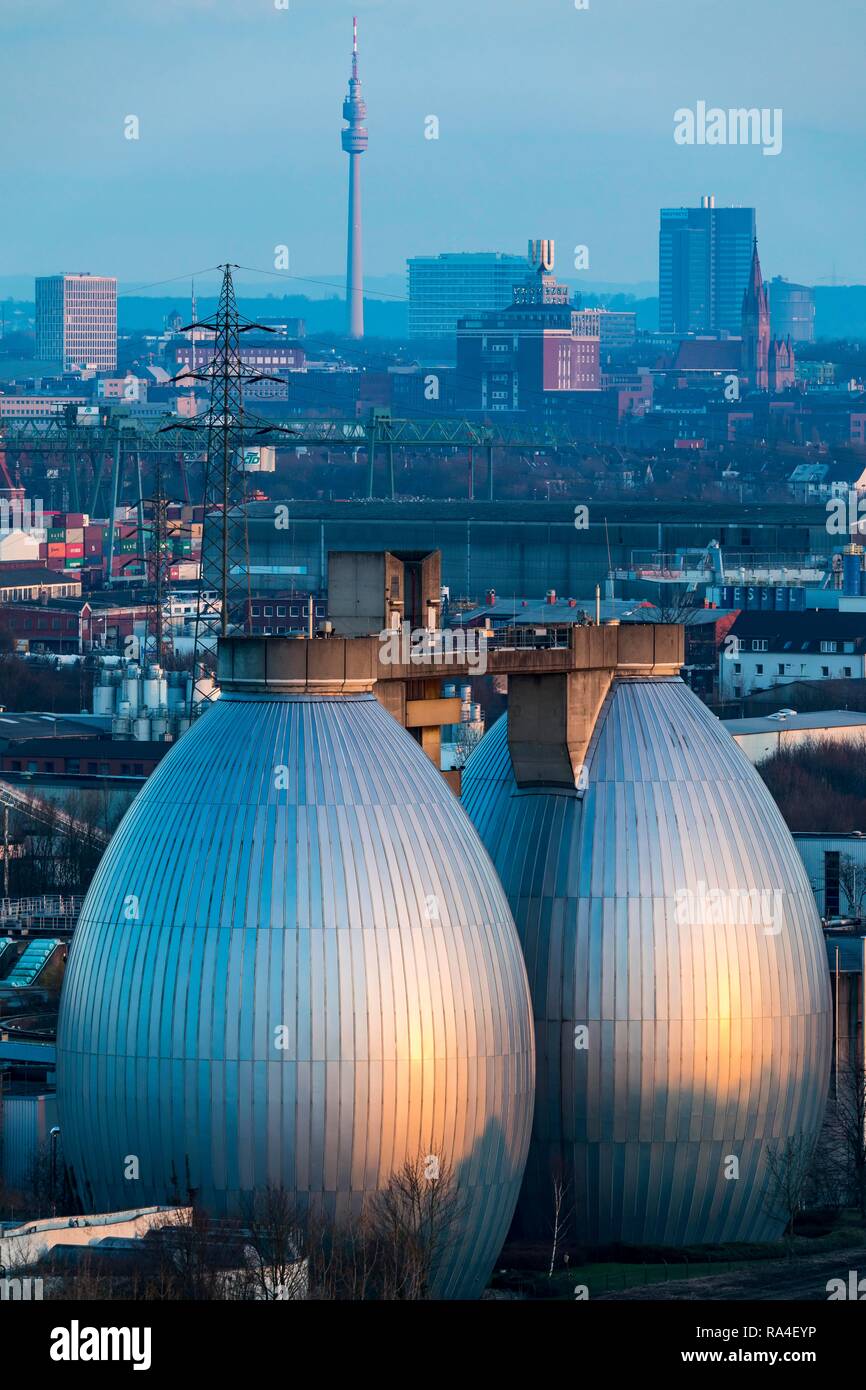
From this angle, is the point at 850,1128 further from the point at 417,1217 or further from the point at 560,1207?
the point at 417,1217

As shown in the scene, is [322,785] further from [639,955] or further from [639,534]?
[639,534]

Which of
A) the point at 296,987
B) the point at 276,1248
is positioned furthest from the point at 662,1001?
the point at 276,1248

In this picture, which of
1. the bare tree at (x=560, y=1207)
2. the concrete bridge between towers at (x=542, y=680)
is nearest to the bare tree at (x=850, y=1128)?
the bare tree at (x=560, y=1207)

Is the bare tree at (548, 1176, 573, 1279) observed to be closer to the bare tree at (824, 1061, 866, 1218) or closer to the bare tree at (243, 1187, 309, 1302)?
the bare tree at (824, 1061, 866, 1218)

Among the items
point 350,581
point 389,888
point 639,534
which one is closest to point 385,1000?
point 389,888

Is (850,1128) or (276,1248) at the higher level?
(276,1248)

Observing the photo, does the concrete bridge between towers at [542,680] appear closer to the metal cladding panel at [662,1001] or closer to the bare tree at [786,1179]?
the metal cladding panel at [662,1001]
